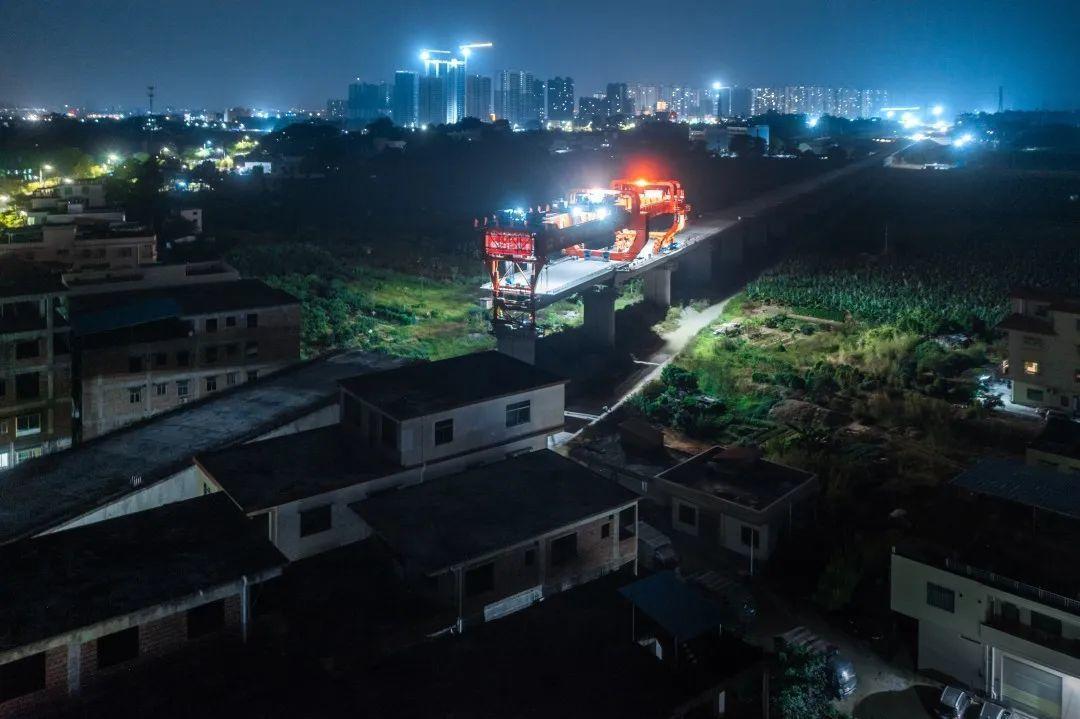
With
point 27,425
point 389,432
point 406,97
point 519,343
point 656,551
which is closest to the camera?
point 656,551

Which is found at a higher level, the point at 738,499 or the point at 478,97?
the point at 478,97

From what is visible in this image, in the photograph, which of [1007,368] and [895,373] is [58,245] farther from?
[1007,368]

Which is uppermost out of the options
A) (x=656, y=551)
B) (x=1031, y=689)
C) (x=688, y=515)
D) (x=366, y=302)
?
(x=366, y=302)

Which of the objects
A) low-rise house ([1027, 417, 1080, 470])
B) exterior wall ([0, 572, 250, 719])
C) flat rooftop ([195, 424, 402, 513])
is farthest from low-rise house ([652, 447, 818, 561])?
exterior wall ([0, 572, 250, 719])

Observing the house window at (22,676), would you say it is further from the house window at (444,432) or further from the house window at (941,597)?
the house window at (941,597)

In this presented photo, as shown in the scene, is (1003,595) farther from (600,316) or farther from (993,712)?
(600,316)

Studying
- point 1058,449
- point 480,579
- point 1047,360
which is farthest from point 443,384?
point 1047,360

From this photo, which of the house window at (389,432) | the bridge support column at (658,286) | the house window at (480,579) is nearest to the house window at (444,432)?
the house window at (389,432)
